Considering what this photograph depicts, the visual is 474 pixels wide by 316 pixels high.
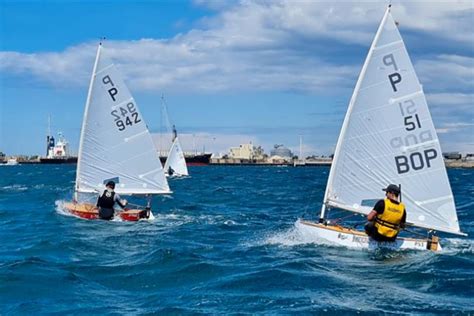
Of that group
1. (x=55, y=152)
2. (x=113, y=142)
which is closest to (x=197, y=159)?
(x=55, y=152)

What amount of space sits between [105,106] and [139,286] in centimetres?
1530

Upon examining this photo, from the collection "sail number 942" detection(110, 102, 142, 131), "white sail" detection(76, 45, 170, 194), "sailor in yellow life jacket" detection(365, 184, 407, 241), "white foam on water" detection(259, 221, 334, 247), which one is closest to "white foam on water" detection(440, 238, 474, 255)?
"sailor in yellow life jacket" detection(365, 184, 407, 241)

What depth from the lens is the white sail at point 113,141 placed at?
28.8 m

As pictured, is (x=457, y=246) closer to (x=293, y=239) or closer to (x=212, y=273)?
(x=293, y=239)

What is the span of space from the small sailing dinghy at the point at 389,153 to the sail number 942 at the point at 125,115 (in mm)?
11578

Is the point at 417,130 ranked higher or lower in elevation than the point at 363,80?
lower

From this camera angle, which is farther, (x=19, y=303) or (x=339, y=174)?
(x=339, y=174)

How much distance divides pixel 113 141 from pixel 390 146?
1350 cm

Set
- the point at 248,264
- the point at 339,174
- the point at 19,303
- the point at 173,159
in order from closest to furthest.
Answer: the point at 19,303 → the point at 248,264 → the point at 339,174 → the point at 173,159

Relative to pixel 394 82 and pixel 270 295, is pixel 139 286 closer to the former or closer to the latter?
pixel 270 295

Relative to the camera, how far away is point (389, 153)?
776 inches

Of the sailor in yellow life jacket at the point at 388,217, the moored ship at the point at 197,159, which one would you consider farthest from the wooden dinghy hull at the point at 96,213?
the moored ship at the point at 197,159

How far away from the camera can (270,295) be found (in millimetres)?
13805

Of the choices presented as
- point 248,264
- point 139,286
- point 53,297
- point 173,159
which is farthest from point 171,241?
point 173,159
